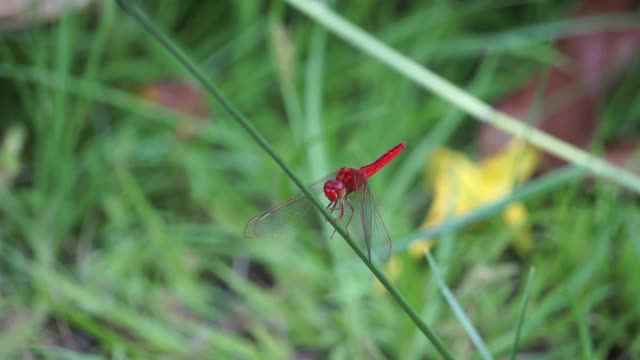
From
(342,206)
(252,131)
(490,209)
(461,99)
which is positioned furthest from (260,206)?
(252,131)

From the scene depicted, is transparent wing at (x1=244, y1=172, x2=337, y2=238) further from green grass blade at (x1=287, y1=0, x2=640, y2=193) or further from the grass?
green grass blade at (x1=287, y1=0, x2=640, y2=193)

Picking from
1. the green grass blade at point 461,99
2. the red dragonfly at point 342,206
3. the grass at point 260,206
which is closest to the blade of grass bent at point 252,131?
the red dragonfly at point 342,206

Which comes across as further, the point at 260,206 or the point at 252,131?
the point at 260,206

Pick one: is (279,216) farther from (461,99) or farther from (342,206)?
(461,99)

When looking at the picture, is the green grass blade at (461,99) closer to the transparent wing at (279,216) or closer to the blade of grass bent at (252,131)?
the transparent wing at (279,216)

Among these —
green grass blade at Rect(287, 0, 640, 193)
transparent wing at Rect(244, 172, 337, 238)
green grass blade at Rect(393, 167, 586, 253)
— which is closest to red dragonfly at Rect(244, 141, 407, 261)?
transparent wing at Rect(244, 172, 337, 238)

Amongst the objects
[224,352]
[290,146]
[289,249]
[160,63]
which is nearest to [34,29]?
[160,63]
